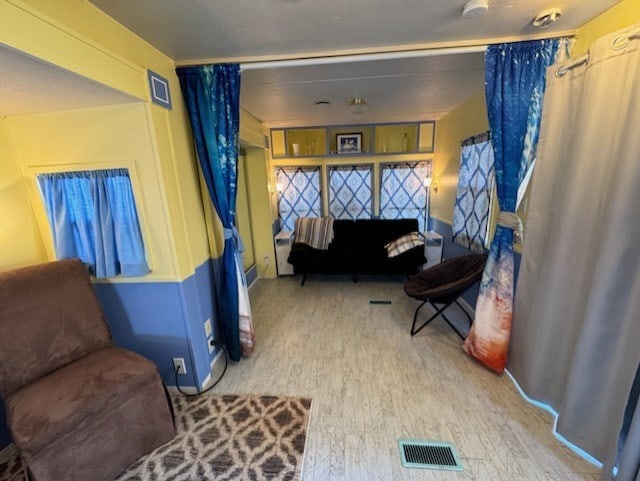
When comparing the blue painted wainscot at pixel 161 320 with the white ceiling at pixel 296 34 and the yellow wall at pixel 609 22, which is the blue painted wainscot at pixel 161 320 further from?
the yellow wall at pixel 609 22

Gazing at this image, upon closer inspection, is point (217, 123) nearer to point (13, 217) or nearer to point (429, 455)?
point (13, 217)

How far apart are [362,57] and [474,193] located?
1783 millimetres

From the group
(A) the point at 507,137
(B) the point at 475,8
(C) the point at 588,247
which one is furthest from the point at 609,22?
(C) the point at 588,247

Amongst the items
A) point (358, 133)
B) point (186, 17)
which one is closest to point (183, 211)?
point (186, 17)

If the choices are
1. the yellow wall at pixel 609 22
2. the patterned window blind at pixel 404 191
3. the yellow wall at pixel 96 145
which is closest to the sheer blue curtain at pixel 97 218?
the yellow wall at pixel 96 145

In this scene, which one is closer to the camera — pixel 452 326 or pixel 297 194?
pixel 452 326

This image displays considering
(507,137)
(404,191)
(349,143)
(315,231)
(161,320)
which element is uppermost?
(349,143)

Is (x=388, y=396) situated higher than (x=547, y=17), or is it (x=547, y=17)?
(x=547, y=17)

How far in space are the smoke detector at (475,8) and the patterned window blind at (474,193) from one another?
133cm

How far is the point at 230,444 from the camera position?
1480mm

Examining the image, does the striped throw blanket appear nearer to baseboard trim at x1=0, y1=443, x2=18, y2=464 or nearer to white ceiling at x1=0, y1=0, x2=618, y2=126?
white ceiling at x1=0, y1=0, x2=618, y2=126

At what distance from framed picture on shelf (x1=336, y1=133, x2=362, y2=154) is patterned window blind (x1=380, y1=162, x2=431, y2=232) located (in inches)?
19.2

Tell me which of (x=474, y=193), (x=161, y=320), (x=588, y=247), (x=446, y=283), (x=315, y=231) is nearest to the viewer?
(x=588, y=247)

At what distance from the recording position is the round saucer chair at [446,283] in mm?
2086
